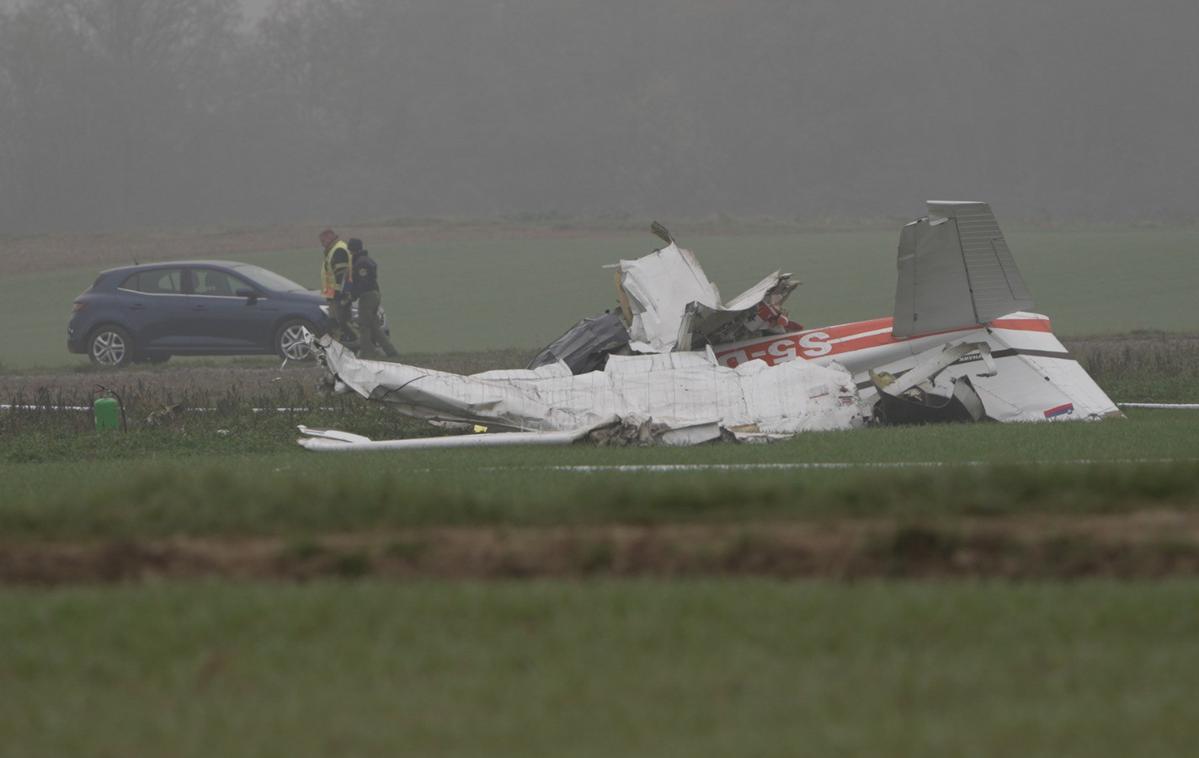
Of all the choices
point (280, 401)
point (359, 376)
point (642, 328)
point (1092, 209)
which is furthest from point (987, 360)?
point (1092, 209)

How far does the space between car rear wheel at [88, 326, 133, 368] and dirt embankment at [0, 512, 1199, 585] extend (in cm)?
2036

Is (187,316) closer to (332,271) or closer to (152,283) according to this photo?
(152,283)

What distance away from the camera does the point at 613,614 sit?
5.72 metres

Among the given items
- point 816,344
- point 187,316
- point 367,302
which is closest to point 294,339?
point 367,302

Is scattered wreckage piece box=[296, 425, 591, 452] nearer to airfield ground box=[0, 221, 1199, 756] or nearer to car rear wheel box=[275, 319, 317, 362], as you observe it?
airfield ground box=[0, 221, 1199, 756]

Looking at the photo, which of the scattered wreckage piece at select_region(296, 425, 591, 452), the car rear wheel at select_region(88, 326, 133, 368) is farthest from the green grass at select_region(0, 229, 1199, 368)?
the scattered wreckage piece at select_region(296, 425, 591, 452)

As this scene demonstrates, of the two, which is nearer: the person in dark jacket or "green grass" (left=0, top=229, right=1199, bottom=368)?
the person in dark jacket

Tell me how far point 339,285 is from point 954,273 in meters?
12.7

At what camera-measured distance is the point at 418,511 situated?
735 cm

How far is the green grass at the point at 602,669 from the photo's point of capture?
178 inches

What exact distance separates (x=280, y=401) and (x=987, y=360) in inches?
296

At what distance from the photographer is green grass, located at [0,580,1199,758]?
4.52 meters

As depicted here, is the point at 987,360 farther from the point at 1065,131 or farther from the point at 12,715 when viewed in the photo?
the point at 1065,131

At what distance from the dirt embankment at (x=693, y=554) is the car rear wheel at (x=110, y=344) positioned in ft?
66.8
